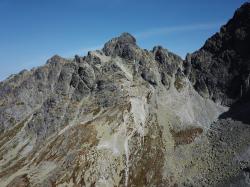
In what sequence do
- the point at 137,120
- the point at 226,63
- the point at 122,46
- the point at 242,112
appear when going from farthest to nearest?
the point at 122,46 → the point at 226,63 → the point at 137,120 → the point at 242,112

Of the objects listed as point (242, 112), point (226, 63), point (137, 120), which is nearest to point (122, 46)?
point (226, 63)

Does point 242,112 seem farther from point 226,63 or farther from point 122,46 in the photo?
point 122,46

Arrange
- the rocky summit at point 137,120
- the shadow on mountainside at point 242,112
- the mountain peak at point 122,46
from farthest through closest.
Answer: the mountain peak at point 122,46 → the shadow on mountainside at point 242,112 → the rocky summit at point 137,120

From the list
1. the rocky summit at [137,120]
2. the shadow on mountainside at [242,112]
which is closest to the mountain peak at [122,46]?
the rocky summit at [137,120]

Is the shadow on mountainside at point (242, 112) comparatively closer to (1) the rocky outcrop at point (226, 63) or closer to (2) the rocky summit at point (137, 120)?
(2) the rocky summit at point (137, 120)

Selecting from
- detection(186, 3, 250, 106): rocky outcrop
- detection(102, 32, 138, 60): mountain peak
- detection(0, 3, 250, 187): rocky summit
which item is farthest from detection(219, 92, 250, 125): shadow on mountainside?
detection(102, 32, 138, 60): mountain peak

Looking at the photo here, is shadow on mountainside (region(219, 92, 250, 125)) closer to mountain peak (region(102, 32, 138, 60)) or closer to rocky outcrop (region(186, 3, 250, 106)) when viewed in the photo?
rocky outcrop (region(186, 3, 250, 106))

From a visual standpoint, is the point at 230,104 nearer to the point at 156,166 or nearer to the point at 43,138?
the point at 156,166
